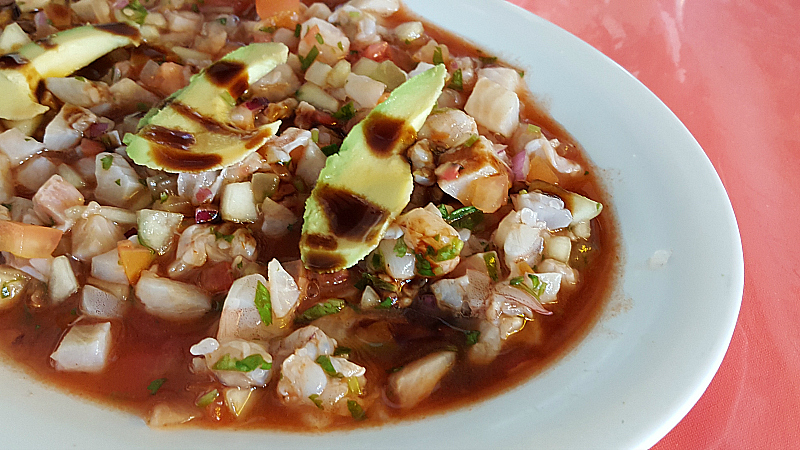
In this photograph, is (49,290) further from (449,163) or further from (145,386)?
(449,163)

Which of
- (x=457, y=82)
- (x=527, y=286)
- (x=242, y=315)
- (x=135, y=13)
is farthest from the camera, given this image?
(x=135, y=13)

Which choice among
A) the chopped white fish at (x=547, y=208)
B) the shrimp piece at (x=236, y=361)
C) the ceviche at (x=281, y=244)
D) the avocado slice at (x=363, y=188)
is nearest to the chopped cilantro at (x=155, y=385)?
the ceviche at (x=281, y=244)

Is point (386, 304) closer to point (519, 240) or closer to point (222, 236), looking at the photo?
point (519, 240)

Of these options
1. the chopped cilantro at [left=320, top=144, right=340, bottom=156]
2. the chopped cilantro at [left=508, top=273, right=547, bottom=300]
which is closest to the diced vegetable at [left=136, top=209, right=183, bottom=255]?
the chopped cilantro at [left=320, top=144, right=340, bottom=156]

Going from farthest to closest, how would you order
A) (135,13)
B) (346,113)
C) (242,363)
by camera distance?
(135,13) → (346,113) → (242,363)

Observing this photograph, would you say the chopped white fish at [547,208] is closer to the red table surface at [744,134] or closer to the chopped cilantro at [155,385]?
the red table surface at [744,134]

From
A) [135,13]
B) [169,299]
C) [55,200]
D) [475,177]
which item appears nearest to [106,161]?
[55,200]
